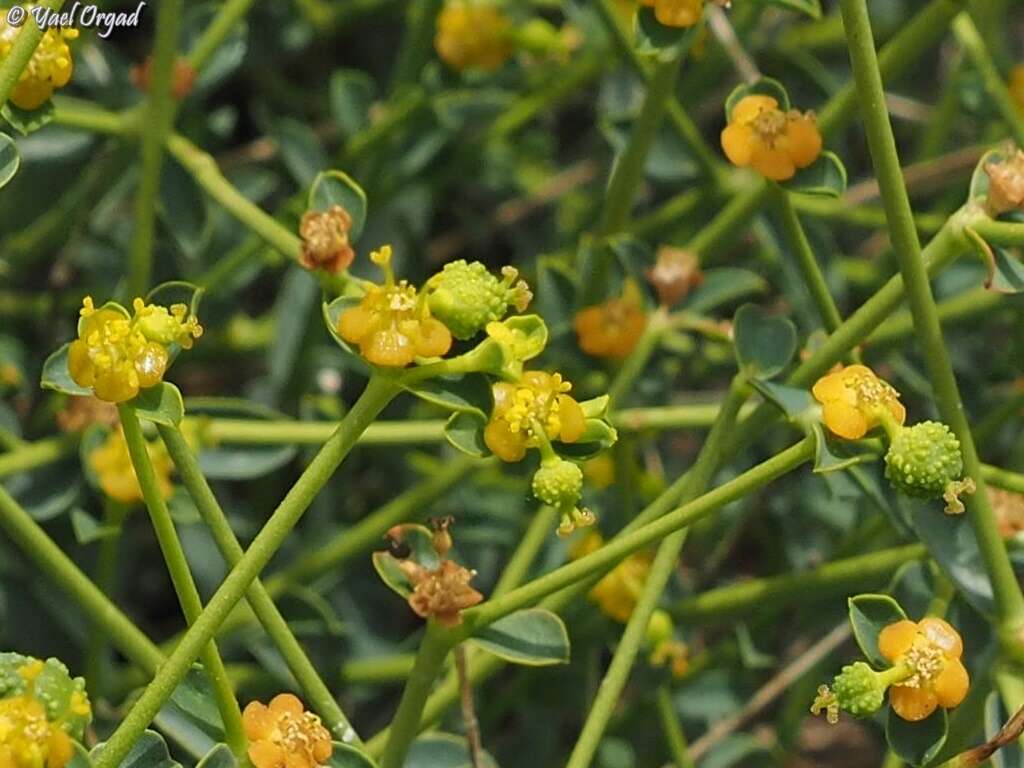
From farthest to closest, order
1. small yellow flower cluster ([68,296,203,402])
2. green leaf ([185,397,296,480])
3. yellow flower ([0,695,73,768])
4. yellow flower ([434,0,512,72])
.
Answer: yellow flower ([434,0,512,72]), green leaf ([185,397,296,480]), small yellow flower cluster ([68,296,203,402]), yellow flower ([0,695,73,768])

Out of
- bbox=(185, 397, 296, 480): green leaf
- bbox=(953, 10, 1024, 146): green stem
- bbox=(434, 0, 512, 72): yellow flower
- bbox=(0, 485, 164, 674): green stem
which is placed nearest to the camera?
bbox=(0, 485, 164, 674): green stem

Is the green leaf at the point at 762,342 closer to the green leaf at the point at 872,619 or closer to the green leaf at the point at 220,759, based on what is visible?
the green leaf at the point at 872,619

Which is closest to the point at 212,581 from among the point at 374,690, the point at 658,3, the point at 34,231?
the point at 374,690

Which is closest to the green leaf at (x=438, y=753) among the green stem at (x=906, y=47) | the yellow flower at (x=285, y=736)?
the yellow flower at (x=285, y=736)

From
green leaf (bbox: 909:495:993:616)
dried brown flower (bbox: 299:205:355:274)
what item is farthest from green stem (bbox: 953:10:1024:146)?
dried brown flower (bbox: 299:205:355:274)

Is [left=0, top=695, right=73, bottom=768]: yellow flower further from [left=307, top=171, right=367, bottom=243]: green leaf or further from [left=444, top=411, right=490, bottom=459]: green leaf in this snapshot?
[left=307, top=171, right=367, bottom=243]: green leaf

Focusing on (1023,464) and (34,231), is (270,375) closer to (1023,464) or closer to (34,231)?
(34,231)

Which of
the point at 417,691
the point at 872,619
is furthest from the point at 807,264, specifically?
the point at 417,691
